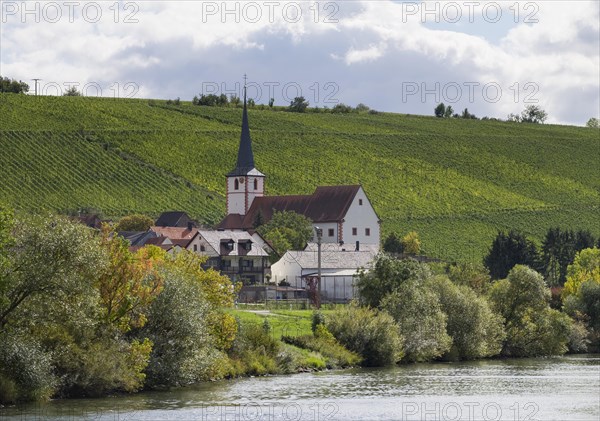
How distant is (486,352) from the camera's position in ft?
234

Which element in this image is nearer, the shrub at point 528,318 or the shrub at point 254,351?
the shrub at point 254,351

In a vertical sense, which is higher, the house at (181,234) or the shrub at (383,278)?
the house at (181,234)

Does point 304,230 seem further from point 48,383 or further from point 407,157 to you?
point 48,383

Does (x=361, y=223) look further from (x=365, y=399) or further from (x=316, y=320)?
(x=365, y=399)

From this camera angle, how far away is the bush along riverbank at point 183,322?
1751 inches

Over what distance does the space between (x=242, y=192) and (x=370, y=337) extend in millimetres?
75860

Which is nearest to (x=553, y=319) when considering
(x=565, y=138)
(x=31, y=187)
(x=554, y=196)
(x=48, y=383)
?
(x=48, y=383)

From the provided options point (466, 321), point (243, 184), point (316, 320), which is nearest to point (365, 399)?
point (316, 320)

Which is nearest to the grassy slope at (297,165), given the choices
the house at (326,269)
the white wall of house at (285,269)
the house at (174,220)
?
the house at (174,220)

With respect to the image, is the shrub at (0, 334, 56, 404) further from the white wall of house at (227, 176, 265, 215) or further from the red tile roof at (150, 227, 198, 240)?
the white wall of house at (227, 176, 265, 215)

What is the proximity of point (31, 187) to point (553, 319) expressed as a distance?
68.6 metres

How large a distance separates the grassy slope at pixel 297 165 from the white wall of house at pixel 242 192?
2.00 metres

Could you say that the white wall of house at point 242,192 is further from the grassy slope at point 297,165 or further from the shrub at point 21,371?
the shrub at point 21,371

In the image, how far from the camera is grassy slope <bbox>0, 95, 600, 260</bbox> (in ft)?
451
